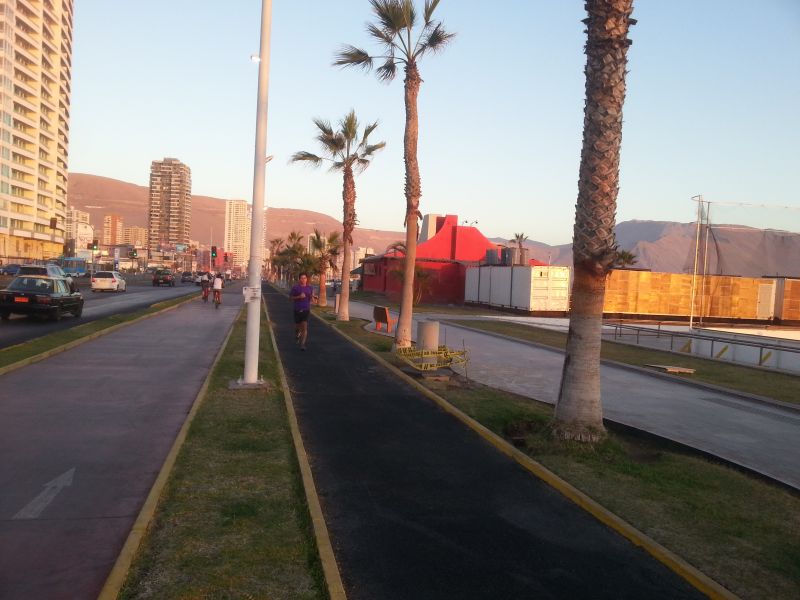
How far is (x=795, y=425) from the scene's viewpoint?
32.7ft

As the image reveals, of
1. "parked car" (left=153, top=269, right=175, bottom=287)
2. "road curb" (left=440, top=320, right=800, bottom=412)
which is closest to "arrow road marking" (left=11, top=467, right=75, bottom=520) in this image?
"road curb" (left=440, top=320, right=800, bottom=412)

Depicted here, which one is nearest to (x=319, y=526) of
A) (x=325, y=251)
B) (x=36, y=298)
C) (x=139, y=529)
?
(x=139, y=529)

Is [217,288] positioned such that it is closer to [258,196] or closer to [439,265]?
[258,196]

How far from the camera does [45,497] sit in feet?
18.3

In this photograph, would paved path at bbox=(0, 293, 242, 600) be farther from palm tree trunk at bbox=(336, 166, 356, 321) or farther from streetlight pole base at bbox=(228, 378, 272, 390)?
palm tree trunk at bbox=(336, 166, 356, 321)

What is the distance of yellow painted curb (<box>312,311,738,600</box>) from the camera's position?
4.32m

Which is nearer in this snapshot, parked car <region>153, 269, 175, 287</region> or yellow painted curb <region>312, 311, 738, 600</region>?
yellow painted curb <region>312, 311, 738, 600</region>

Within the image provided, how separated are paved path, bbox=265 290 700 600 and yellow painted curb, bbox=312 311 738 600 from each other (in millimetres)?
78

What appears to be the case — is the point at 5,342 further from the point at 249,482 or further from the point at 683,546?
the point at 683,546

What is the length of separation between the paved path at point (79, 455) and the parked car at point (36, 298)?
Result: 842cm

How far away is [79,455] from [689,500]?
6028 mm

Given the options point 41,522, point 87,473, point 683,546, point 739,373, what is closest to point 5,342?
point 87,473

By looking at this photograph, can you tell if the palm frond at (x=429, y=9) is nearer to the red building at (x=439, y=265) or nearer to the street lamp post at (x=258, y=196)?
the street lamp post at (x=258, y=196)

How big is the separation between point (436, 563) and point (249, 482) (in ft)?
6.94
